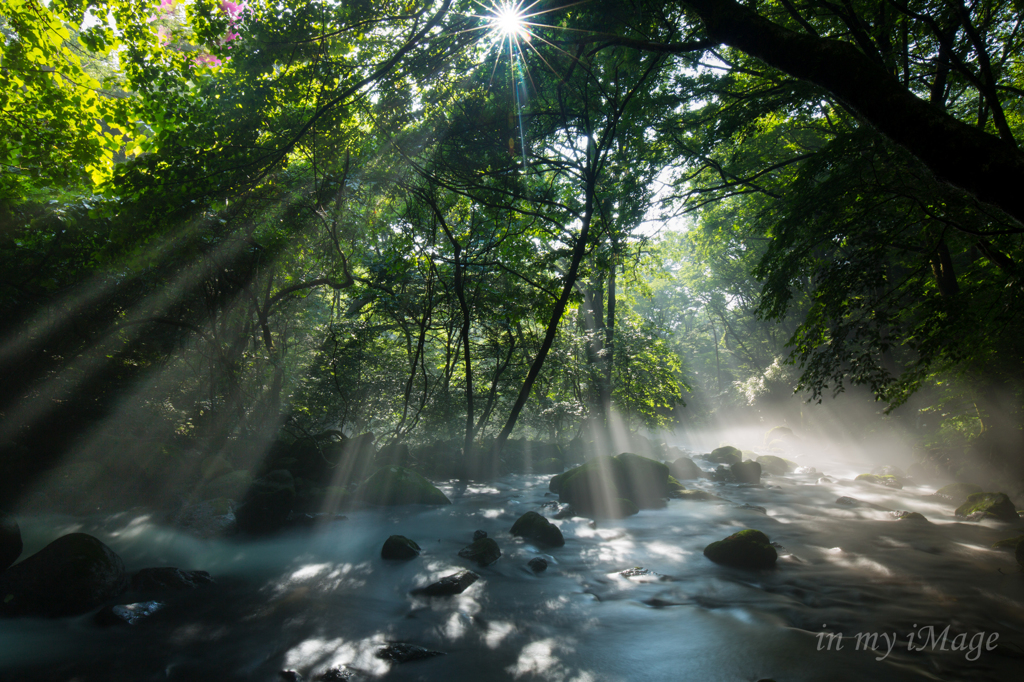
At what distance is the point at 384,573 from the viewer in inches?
249

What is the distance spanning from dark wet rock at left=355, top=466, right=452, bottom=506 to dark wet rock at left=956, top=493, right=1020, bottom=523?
1094 centimetres

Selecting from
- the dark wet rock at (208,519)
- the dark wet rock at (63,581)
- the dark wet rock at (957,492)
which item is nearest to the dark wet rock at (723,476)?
the dark wet rock at (957,492)

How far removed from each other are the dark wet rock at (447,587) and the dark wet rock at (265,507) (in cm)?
412

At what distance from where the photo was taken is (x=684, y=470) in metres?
17.3

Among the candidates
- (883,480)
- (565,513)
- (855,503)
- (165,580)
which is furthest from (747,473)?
(165,580)

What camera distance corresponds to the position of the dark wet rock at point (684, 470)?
55.6ft

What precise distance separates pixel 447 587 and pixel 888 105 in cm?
605

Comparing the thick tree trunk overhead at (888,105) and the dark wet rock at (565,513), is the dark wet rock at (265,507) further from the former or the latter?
the thick tree trunk overhead at (888,105)

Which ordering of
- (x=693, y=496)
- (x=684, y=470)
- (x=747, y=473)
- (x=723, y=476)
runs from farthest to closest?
(x=684, y=470) → (x=723, y=476) → (x=747, y=473) → (x=693, y=496)

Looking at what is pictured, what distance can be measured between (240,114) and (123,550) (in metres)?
6.68

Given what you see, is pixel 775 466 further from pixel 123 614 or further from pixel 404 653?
pixel 123 614

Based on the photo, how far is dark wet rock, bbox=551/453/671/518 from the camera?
10102 millimetres

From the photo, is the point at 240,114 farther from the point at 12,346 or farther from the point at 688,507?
the point at 688,507

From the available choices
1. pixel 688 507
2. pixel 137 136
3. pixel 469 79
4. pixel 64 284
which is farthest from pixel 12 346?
pixel 688 507
